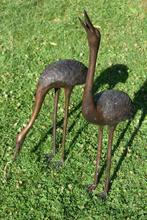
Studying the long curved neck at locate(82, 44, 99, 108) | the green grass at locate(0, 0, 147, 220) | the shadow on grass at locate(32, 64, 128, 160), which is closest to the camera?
the long curved neck at locate(82, 44, 99, 108)

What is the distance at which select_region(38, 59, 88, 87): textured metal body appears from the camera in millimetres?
5359

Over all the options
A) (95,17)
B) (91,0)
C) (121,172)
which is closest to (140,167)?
(121,172)

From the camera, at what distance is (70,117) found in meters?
7.42

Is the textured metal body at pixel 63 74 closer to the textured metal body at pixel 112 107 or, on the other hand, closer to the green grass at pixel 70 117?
the textured metal body at pixel 112 107

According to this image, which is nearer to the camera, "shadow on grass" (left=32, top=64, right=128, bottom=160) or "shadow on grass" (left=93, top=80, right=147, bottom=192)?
"shadow on grass" (left=93, top=80, right=147, bottom=192)

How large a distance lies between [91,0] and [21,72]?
2.95 meters

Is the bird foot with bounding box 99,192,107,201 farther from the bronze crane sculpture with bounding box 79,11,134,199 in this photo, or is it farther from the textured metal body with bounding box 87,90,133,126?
the textured metal body with bounding box 87,90,133,126

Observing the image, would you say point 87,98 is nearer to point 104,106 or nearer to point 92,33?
point 104,106

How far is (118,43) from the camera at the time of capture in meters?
9.21

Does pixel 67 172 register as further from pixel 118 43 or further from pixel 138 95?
pixel 118 43

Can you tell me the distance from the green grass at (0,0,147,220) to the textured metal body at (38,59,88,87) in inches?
58.8

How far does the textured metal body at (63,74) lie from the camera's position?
211 inches

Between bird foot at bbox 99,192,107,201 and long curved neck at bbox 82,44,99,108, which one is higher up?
long curved neck at bbox 82,44,99,108

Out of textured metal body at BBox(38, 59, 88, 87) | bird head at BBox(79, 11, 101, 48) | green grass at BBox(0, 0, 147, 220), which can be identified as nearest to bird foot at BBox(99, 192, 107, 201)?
green grass at BBox(0, 0, 147, 220)
